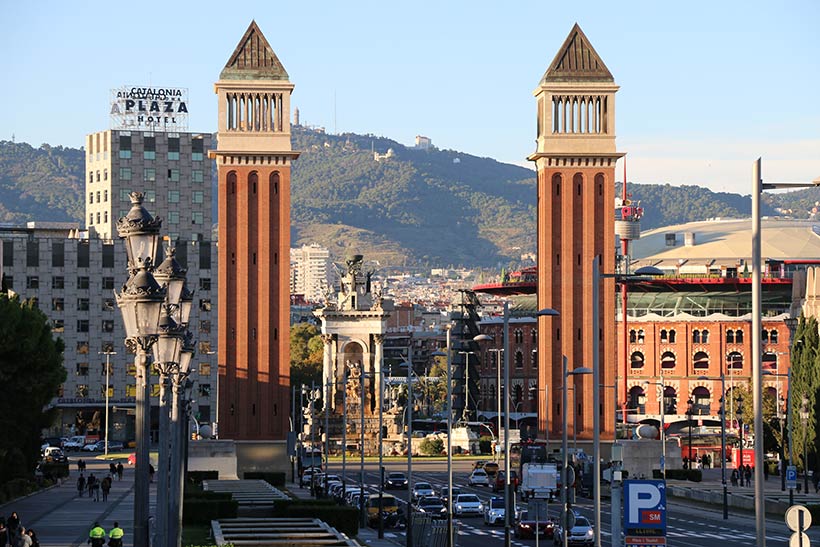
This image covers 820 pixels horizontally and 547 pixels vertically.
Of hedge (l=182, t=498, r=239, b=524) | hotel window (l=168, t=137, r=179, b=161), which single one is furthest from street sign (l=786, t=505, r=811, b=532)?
hotel window (l=168, t=137, r=179, b=161)

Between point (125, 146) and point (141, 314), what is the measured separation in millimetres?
166013

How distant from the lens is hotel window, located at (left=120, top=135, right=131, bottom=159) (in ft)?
629

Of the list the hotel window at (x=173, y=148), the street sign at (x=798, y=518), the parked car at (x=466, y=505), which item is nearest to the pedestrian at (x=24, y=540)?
the street sign at (x=798, y=518)

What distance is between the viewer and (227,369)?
11388 centimetres

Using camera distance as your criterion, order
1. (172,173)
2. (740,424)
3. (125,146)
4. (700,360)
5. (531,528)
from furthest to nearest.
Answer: (125,146), (172,173), (700,360), (740,424), (531,528)

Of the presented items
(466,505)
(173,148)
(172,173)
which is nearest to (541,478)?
(466,505)

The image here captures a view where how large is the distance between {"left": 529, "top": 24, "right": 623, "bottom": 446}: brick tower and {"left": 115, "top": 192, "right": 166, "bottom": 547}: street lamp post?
8480 cm

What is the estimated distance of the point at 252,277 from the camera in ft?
374

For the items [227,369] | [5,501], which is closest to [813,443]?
[227,369]

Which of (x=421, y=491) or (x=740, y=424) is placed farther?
(x=740, y=424)

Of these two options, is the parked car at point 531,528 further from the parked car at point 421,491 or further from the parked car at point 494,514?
the parked car at point 421,491

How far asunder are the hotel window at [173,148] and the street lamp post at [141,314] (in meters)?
162

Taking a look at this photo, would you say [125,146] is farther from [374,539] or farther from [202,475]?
[374,539]

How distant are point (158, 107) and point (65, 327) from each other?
38951 mm
